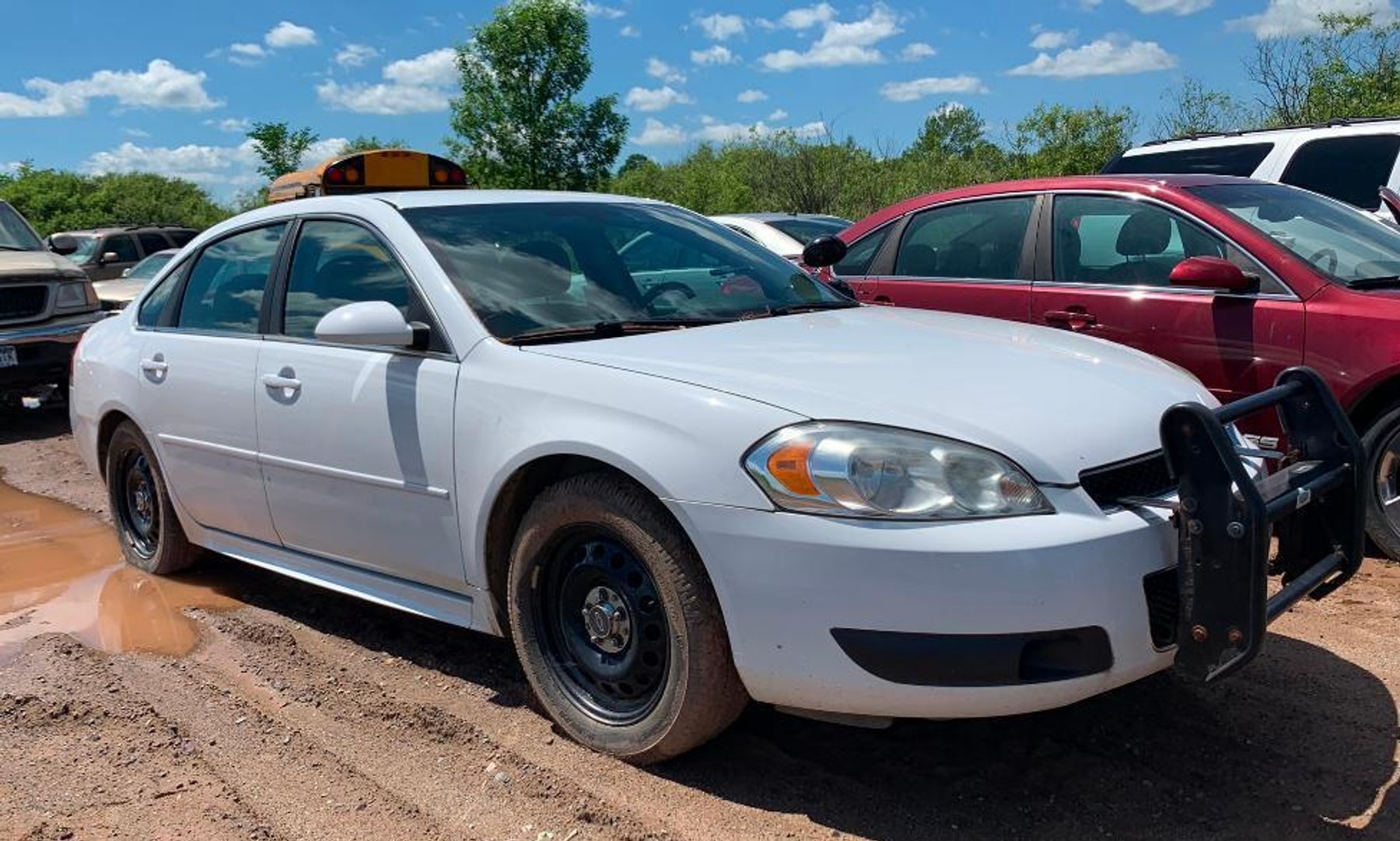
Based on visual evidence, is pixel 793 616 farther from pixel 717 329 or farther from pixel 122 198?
pixel 122 198

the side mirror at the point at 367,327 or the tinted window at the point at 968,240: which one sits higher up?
the tinted window at the point at 968,240

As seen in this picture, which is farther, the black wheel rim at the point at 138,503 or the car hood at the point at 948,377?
the black wheel rim at the point at 138,503

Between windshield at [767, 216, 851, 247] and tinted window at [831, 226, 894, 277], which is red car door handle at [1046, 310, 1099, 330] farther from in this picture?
windshield at [767, 216, 851, 247]

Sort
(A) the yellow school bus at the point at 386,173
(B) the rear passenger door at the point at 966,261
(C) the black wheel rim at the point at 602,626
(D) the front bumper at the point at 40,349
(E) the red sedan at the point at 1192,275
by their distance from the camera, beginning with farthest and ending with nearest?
(A) the yellow school bus at the point at 386,173 → (D) the front bumper at the point at 40,349 → (B) the rear passenger door at the point at 966,261 → (E) the red sedan at the point at 1192,275 → (C) the black wheel rim at the point at 602,626

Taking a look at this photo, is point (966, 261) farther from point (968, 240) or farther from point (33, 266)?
point (33, 266)

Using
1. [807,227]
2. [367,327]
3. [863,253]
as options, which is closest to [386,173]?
[807,227]

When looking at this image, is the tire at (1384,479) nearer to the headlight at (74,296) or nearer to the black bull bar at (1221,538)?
the black bull bar at (1221,538)

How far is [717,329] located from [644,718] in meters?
1.19

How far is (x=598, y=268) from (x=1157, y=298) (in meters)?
2.62

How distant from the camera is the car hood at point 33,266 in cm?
970

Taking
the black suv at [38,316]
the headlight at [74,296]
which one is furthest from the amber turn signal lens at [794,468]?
the headlight at [74,296]

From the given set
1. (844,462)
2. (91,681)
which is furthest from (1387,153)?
(91,681)

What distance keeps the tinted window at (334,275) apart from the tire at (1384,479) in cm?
365

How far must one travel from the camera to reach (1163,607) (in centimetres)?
280
